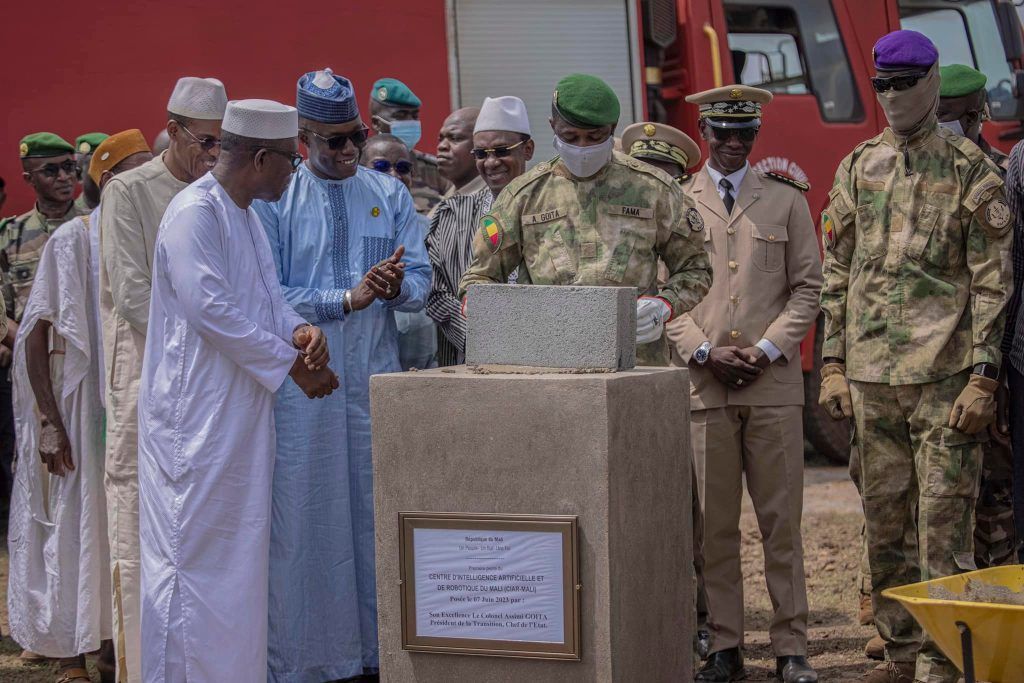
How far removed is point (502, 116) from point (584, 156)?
1134mm

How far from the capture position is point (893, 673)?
482cm

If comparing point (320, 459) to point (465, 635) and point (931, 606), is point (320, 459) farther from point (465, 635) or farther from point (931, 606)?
point (931, 606)

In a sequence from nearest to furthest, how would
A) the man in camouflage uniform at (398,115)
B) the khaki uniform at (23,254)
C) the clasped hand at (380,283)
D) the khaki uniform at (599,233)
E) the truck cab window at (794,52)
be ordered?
1. the khaki uniform at (599,233)
2. the clasped hand at (380,283)
3. the khaki uniform at (23,254)
4. the man in camouflage uniform at (398,115)
5. the truck cab window at (794,52)

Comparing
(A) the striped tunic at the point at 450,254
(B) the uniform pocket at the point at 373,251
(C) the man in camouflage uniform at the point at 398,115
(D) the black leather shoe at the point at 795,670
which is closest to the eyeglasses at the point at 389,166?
(C) the man in camouflage uniform at the point at 398,115

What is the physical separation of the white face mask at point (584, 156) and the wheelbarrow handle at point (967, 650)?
190 centimetres

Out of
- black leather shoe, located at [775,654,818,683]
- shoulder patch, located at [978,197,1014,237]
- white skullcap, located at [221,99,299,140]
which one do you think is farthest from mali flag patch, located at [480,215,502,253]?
black leather shoe, located at [775,654,818,683]

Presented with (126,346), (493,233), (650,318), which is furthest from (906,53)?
(126,346)

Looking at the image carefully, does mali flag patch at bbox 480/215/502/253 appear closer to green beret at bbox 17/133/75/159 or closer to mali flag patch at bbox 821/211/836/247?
mali flag patch at bbox 821/211/836/247

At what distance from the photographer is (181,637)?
4.11 m

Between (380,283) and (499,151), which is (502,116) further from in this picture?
(380,283)

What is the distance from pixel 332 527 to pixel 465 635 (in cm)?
139

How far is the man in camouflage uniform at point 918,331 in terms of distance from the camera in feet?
14.7

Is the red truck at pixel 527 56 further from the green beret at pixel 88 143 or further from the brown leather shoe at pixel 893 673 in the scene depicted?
Result: the brown leather shoe at pixel 893 673

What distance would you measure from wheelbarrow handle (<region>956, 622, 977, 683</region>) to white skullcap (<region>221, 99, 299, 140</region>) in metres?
2.51
